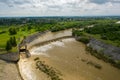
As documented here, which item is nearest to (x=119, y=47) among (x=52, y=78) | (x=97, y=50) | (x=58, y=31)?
(x=97, y=50)

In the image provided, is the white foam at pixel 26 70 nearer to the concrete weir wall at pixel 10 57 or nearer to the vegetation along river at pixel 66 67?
the vegetation along river at pixel 66 67

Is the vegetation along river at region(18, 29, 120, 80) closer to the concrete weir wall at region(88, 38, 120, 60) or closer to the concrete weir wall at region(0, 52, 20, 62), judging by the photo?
the concrete weir wall at region(0, 52, 20, 62)

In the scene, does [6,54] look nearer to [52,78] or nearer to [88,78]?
[52,78]

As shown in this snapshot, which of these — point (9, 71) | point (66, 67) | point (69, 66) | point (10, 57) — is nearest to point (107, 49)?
point (69, 66)

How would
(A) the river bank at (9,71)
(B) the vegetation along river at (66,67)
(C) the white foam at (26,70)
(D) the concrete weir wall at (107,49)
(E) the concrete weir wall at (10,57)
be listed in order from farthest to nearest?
(D) the concrete weir wall at (107,49) < (E) the concrete weir wall at (10,57) < (B) the vegetation along river at (66,67) < (C) the white foam at (26,70) < (A) the river bank at (9,71)

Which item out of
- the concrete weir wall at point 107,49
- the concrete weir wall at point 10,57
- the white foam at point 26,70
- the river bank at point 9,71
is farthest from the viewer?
the concrete weir wall at point 107,49

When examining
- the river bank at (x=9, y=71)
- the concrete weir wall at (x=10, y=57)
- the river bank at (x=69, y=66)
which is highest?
the concrete weir wall at (x=10, y=57)

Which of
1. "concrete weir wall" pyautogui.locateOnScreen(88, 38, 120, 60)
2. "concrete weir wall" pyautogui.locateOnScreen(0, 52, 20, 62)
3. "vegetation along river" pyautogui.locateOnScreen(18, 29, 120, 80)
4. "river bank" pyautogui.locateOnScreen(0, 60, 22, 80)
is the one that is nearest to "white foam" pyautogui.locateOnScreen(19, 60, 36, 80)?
"vegetation along river" pyautogui.locateOnScreen(18, 29, 120, 80)

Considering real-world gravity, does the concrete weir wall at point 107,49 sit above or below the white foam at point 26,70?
above

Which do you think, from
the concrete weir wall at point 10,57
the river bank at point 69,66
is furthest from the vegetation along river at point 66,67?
the concrete weir wall at point 10,57

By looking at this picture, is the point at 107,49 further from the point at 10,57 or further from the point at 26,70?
the point at 10,57
